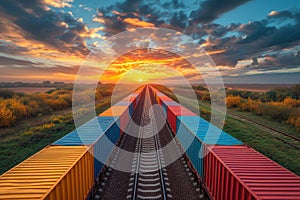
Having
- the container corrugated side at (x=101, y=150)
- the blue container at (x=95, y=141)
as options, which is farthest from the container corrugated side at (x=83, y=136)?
the container corrugated side at (x=101, y=150)

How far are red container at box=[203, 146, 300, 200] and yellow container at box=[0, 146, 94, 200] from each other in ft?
16.5

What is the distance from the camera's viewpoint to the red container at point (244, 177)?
18.2 feet

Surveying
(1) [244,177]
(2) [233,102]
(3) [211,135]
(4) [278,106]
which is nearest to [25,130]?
(3) [211,135]

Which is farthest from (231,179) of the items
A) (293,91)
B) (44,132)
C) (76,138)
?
(293,91)

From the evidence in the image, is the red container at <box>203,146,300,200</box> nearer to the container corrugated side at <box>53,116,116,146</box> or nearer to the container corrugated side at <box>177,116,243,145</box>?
the container corrugated side at <box>177,116,243,145</box>

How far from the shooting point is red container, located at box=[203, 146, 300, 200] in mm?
5551

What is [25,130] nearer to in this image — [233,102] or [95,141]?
[95,141]

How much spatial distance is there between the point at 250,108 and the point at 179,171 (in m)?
32.5

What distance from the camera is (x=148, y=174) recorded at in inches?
480

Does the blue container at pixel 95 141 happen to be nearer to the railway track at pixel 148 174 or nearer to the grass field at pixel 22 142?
the railway track at pixel 148 174

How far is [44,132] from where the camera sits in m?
22.8

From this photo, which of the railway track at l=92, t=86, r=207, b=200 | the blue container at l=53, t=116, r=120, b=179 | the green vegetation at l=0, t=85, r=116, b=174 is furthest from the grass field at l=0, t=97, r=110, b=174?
the railway track at l=92, t=86, r=207, b=200

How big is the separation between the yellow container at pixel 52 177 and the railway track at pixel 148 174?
254 cm

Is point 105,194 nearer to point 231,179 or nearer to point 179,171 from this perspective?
point 179,171
